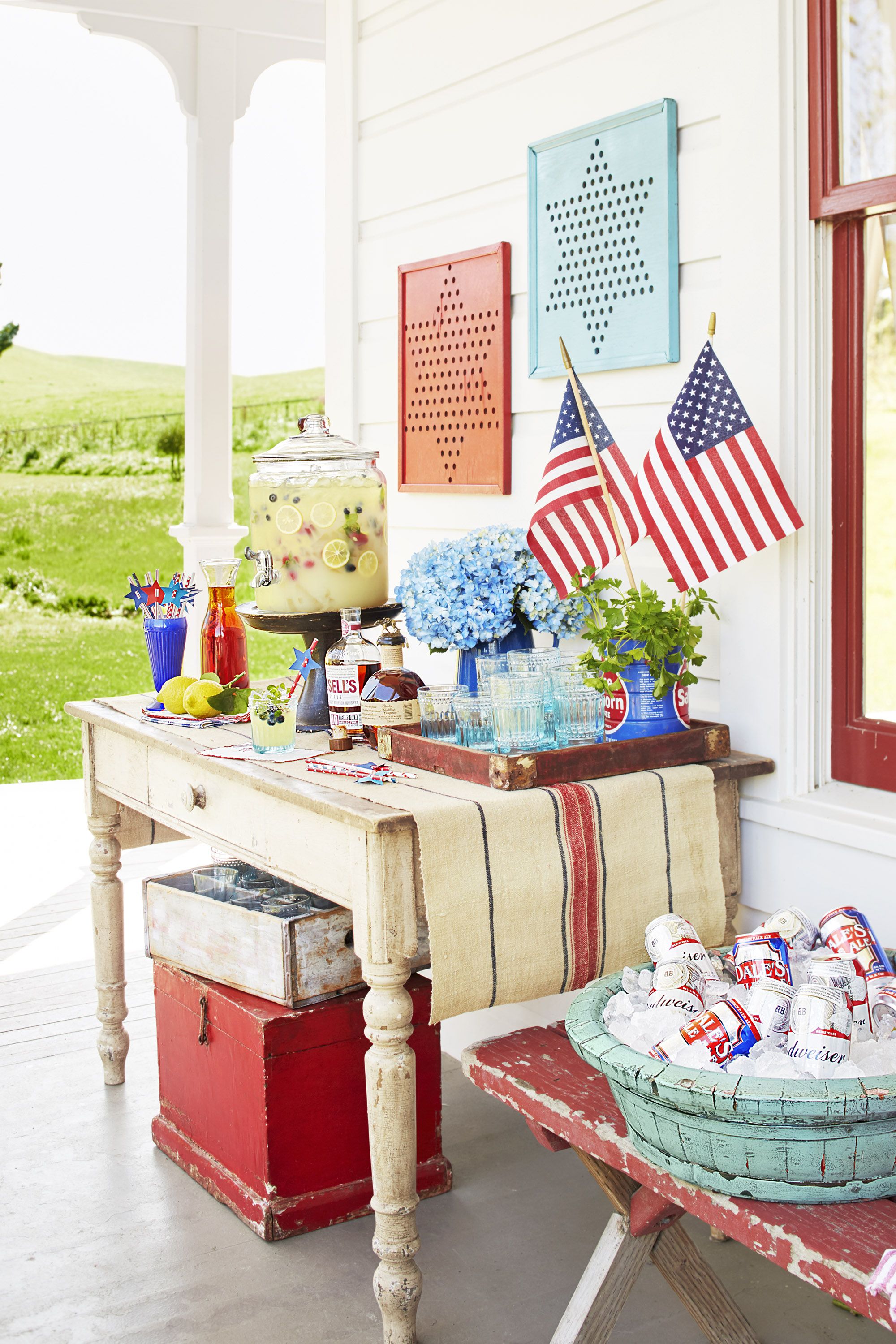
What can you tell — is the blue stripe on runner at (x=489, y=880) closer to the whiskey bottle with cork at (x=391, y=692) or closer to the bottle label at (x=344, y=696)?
the whiskey bottle with cork at (x=391, y=692)

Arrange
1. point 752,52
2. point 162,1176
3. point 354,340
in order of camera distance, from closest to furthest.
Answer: point 752,52, point 162,1176, point 354,340

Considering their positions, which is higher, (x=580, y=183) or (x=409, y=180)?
(x=409, y=180)

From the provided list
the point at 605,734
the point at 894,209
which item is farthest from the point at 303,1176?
the point at 894,209

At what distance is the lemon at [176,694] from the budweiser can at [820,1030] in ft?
5.14

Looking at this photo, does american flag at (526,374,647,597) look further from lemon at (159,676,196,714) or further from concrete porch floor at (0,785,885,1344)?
concrete porch floor at (0,785,885,1344)

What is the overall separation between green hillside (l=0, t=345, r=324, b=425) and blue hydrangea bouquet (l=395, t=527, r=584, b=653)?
997 cm

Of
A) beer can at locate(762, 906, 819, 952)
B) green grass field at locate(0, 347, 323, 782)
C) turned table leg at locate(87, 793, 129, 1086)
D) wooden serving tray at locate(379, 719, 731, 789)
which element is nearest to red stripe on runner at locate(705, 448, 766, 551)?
wooden serving tray at locate(379, 719, 731, 789)

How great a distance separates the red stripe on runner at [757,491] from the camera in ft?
6.80

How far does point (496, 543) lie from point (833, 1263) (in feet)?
4.63

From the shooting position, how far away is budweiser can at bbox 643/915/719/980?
1732mm

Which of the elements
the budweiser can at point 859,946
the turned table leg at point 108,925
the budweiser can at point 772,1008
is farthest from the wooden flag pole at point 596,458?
the turned table leg at point 108,925

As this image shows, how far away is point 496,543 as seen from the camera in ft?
7.91

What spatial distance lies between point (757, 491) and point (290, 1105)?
4.53ft

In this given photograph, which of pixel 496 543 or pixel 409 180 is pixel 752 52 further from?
pixel 409 180
